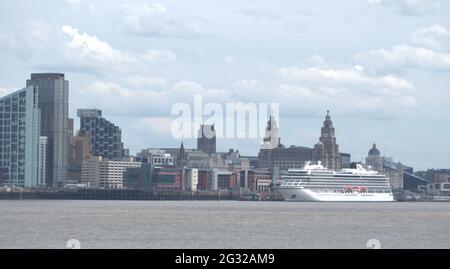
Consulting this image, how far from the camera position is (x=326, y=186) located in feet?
642

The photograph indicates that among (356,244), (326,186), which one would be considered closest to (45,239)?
(356,244)

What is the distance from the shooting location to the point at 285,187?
199875 millimetres
